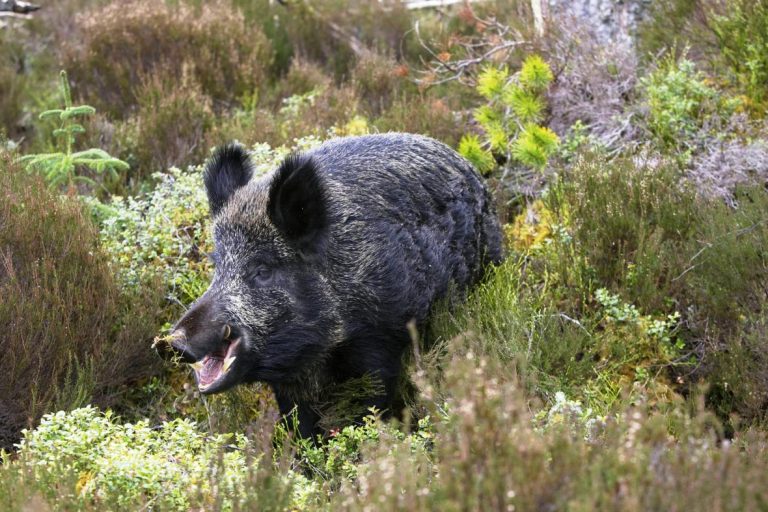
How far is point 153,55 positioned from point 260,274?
18.8 ft

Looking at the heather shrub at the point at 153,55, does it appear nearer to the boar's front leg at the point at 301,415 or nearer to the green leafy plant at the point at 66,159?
the green leafy plant at the point at 66,159

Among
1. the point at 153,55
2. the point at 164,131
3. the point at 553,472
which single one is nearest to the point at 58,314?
the point at 553,472

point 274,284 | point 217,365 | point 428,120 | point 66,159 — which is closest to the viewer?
point 217,365

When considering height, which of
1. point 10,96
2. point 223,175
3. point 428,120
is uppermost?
point 223,175

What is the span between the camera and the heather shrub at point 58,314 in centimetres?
472

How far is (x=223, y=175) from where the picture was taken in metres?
5.00

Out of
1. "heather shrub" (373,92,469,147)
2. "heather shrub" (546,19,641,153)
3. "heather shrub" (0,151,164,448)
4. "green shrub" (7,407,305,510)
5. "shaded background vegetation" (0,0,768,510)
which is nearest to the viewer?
"shaded background vegetation" (0,0,768,510)

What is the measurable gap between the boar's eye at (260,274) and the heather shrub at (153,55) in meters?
4.97

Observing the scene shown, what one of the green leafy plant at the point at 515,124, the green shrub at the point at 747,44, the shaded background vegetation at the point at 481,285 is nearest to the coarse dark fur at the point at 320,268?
the shaded background vegetation at the point at 481,285

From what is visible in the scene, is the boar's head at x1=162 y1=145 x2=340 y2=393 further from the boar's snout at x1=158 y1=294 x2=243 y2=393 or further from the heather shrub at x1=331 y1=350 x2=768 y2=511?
the heather shrub at x1=331 y1=350 x2=768 y2=511

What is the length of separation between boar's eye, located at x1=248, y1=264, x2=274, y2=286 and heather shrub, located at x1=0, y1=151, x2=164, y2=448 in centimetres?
101

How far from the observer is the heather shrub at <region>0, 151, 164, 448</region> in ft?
15.5

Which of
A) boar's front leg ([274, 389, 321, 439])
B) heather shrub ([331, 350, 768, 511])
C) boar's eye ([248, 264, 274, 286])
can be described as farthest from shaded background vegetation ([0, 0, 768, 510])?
boar's eye ([248, 264, 274, 286])

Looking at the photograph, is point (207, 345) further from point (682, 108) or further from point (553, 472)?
point (682, 108)
